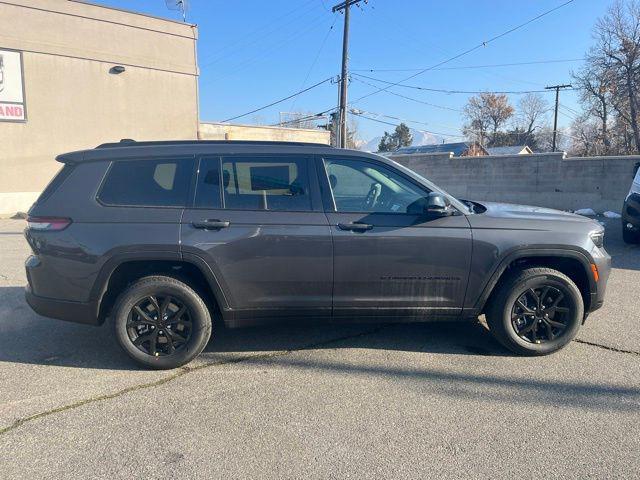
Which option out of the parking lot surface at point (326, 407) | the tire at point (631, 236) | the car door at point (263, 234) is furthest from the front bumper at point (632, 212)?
the car door at point (263, 234)

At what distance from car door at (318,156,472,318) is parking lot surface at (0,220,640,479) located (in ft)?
1.65

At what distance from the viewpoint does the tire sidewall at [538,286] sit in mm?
3846

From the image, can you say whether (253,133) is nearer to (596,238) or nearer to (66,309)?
(66,309)

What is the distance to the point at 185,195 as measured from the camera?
3.72m

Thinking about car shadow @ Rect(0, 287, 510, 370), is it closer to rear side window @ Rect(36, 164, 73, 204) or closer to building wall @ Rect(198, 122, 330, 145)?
rear side window @ Rect(36, 164, 73, 204)

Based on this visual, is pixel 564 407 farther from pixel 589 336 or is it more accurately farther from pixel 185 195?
pixel 185 195

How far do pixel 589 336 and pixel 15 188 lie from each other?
59.2 feet

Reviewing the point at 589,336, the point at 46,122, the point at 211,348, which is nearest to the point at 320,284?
the point at 211,348

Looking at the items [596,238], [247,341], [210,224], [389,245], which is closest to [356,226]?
[389,245]

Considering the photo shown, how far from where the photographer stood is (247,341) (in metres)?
4.31

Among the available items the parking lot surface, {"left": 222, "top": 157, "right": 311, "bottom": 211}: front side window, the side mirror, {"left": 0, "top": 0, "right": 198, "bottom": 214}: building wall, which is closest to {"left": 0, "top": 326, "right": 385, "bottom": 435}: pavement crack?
the parking lot surface

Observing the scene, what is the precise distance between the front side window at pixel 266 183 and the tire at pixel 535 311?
1.83m

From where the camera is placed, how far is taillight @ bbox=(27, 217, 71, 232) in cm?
360

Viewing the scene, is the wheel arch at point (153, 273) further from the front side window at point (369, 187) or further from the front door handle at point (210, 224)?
the front side window at point (369, 187)
